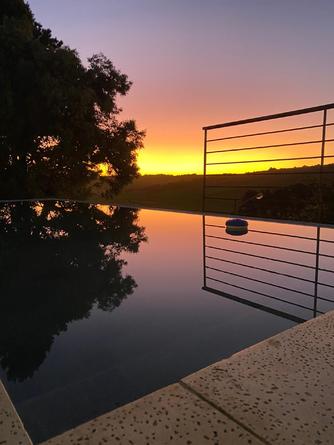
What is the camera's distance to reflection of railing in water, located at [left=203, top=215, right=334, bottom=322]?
1.42 metres

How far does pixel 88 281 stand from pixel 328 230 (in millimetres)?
2333

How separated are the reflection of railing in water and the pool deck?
17.8 inches

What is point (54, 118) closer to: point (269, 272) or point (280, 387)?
point (269, 272)

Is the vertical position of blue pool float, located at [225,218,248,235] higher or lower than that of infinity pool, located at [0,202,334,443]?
higher

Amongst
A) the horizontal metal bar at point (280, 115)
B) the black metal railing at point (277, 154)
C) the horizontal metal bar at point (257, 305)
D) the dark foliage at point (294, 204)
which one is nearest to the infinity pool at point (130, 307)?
the horizontal metal bar at point (257, 305)

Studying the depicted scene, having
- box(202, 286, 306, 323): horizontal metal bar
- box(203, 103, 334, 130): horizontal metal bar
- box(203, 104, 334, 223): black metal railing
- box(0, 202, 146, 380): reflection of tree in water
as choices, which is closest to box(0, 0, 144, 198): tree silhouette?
box(203, 104, 334, 223): black metal railing

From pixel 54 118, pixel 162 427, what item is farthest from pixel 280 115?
pixel 54 118

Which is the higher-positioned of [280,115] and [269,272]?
[280,115]

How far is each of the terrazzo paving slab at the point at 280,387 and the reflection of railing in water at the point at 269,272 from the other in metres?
0.34

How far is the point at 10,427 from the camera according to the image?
653 mm

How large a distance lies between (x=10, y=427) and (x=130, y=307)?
2.46ft

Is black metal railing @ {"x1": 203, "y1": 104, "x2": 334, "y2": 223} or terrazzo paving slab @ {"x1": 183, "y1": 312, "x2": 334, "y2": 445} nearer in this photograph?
terrazzo paving slab @ {"x1": 183, "y1": 312, "x2": 334, "y2": 445}

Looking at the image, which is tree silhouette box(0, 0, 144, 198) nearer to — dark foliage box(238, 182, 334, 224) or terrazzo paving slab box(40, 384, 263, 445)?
dark foliage box(238, 182, 334, 224)

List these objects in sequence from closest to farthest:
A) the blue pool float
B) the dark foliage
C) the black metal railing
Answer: the black metal railing < the blue pool float < the dark foliage
